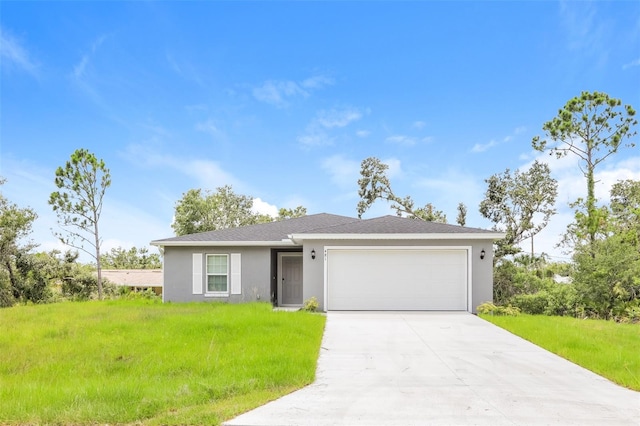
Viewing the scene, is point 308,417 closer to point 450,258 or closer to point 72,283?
point 450,258

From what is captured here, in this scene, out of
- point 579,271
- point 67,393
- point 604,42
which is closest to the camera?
point 67,393

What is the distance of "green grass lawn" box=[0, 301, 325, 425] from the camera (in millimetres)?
5566

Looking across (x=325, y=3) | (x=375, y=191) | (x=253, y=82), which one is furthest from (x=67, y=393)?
(x=375, y=191)

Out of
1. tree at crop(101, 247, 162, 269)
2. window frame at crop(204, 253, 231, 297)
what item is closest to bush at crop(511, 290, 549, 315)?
window frame at crop(204, 253, 231, 297)

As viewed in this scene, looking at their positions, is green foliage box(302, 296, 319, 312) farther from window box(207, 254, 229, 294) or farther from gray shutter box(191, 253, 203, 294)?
gray shutter box(191, 253, 203, 294)

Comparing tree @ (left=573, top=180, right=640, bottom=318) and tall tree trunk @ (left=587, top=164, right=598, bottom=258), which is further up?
tall tree trunk @ (left=587, top=164, right=598, bottom=258)

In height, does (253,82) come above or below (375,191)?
above

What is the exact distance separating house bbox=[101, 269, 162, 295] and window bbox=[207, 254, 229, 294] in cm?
1798

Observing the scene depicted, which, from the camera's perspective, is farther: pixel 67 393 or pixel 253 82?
pixel 253 82

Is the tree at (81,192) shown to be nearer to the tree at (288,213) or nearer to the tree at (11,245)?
the tree at (11,245)

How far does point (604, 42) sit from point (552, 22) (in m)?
2.46

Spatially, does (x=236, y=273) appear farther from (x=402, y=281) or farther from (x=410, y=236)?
(x=410, y=236)

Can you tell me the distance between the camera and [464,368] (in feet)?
25.4

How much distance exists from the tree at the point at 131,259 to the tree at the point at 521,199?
3513cm
